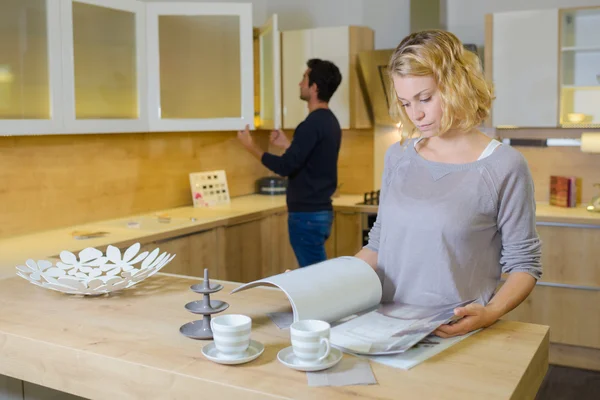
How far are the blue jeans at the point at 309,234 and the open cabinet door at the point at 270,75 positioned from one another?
691 millimetres

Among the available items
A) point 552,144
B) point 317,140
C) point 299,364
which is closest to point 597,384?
point 552,144

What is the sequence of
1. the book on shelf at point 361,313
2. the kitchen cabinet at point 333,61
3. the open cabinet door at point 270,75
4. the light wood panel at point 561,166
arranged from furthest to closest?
the kitchen cabinet at point 333,61 < the light wood panel at point 561,166 < the open cabinet door at point 270,75 < the book on shelf at point 361,313

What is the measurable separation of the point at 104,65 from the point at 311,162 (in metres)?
1.11

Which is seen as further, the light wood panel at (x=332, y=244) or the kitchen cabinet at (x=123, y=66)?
the light wood panel at (x=332, y=244)

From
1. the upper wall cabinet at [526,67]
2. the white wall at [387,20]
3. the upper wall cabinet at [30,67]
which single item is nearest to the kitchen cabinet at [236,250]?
the upper wall cabinet at [30,67]

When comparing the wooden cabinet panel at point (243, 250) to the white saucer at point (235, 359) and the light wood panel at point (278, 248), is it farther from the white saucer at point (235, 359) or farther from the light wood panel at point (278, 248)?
the white saucer at point (235, 359)

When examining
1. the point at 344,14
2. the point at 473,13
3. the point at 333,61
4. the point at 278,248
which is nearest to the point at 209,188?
the point at 278,248

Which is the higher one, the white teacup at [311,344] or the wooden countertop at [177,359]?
the white teacup at [311,344]

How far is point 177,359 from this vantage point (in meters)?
1.34

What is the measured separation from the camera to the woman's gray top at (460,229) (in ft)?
5.16

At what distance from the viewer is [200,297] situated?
5.99ft

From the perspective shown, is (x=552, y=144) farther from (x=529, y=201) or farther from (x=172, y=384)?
(x=172, y=384)

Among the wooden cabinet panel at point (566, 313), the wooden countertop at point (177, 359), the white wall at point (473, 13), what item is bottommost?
the wooden cabinet panel at point (566, 313)

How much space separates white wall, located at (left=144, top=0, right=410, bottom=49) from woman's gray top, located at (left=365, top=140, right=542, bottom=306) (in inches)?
119
